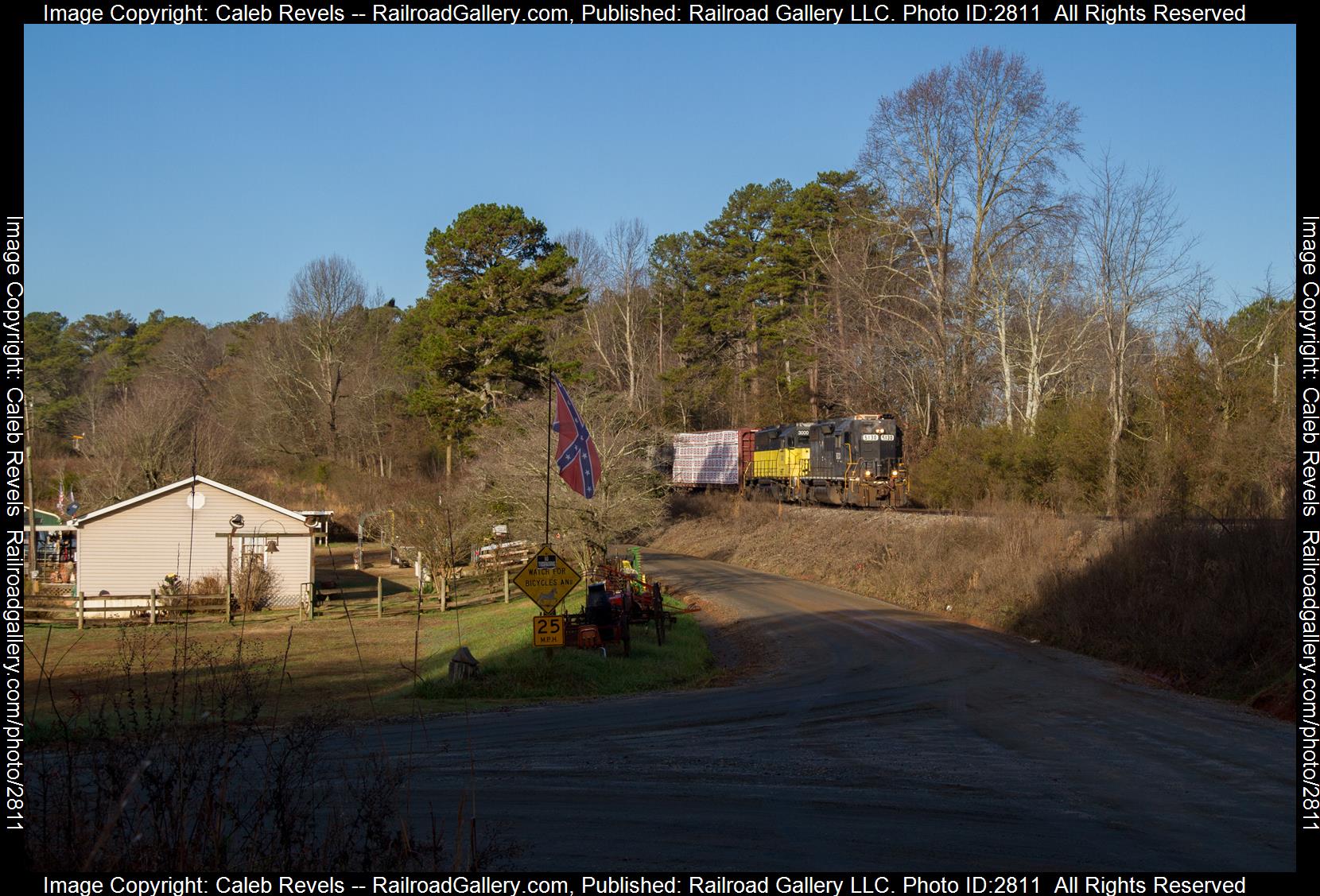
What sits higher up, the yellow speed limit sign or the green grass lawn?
the yellow speed limit sign

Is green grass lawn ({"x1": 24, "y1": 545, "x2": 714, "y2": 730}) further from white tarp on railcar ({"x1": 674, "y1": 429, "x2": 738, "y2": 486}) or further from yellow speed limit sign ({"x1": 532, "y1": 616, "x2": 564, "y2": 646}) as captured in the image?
white tarp on railcar ({"x1": 674, "y1": 429, "x2": 738, "y2": 486})

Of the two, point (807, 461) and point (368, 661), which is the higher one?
point (807, 461)

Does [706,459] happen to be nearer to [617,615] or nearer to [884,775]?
[617,615]

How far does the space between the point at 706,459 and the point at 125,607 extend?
33726 millimetres

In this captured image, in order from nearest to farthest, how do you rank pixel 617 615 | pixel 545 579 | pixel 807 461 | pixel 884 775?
pixel 884 775, pixel 545 579, pixel 617 615, pixel 807 461

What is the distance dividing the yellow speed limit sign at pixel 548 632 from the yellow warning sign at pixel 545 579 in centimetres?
74

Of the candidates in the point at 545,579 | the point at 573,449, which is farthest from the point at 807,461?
the point at 545,579

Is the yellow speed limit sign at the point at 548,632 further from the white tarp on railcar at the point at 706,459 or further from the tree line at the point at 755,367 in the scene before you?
the white tarp on railcar at the point at 706,459

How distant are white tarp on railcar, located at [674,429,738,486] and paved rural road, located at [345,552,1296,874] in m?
36.0

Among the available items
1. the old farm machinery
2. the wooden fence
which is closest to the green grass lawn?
the old farm machinery

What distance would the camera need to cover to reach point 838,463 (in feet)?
137

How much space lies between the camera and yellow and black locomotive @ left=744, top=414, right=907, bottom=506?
39281mm
